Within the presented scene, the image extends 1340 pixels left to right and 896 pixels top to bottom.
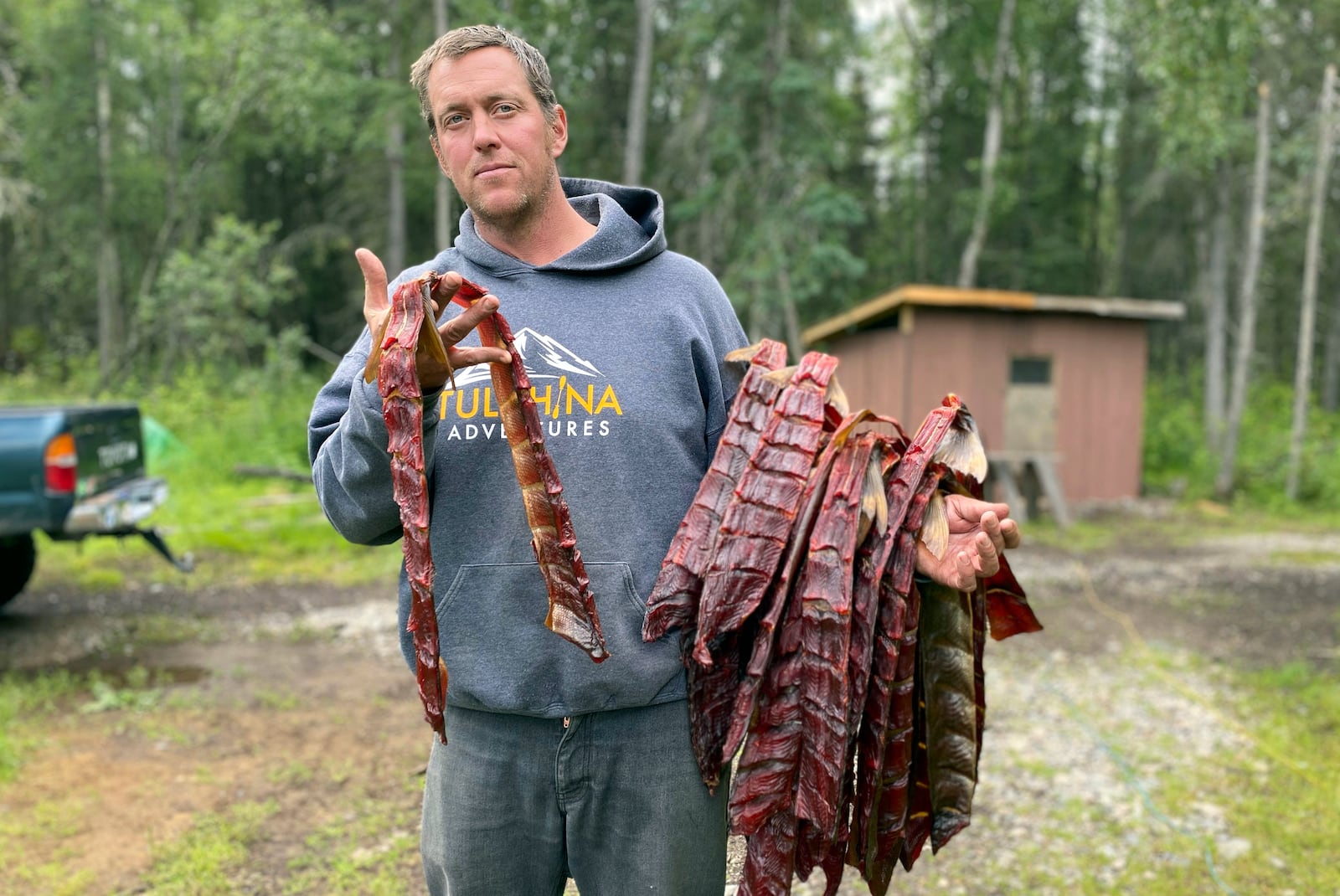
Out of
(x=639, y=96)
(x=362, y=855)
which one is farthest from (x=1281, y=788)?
(x=639, y=96)

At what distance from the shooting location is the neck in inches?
81.2

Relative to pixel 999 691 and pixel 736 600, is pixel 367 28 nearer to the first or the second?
pixel 999 691

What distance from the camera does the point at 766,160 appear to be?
65.4 feet

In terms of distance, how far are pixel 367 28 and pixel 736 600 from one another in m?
19.7

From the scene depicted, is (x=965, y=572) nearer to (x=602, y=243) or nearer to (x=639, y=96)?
(x=602, y=243)

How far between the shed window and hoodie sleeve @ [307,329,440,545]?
13134 millimetres

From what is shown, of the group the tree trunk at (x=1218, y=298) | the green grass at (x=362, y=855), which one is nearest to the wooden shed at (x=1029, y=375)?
the tree trunk at (x=1218, y=298)

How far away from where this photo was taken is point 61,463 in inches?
243

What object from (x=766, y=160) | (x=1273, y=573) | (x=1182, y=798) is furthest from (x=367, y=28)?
(x=1182, y=798)

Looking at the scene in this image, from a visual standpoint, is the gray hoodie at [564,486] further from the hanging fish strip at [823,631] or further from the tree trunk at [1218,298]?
the tree trunk at [1218,298]

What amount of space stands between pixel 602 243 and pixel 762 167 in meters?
18.6

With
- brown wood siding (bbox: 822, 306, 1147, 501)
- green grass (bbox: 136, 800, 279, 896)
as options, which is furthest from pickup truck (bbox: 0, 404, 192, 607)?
brown wood siding (bbox: 822, 306, 1147, 501)

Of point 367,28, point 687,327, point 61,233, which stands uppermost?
point 367,28

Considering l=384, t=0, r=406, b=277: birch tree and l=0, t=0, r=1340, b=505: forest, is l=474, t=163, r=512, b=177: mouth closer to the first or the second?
l=0, t=0, r=1340, b=505: forest
